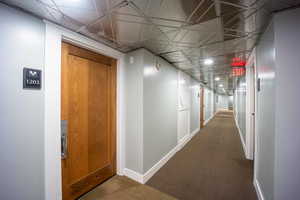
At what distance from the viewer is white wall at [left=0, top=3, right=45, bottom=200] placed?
113cm

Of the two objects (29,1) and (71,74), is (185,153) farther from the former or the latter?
(29,1)

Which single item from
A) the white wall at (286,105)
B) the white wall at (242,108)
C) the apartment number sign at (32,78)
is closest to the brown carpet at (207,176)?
the white wall at (242,108)

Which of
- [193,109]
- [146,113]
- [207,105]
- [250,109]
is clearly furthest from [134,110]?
[207,105]

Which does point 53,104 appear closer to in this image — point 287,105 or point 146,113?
point 146,113

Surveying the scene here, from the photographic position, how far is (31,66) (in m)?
1.28

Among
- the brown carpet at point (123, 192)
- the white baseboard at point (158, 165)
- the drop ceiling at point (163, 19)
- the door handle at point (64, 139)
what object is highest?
the drop ceiling at point (163, 19)

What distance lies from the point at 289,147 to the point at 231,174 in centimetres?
158

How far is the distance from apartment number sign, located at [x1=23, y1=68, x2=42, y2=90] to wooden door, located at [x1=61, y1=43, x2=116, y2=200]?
0.24 metres

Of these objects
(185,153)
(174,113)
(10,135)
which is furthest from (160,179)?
(10,135)

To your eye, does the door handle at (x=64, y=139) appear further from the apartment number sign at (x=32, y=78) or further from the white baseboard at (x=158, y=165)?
the white baseboard at (x=158, y=165)

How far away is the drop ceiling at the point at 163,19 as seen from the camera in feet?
3.64

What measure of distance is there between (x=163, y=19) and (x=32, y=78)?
1488mm

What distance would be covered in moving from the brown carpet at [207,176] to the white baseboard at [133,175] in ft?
0.54

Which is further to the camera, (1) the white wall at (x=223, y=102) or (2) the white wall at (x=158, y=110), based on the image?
(1) the white wall at (x=223, y=102)
